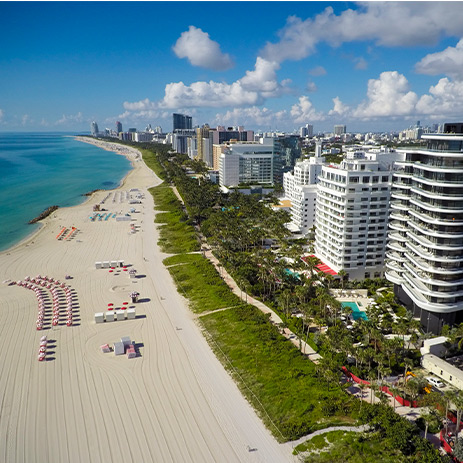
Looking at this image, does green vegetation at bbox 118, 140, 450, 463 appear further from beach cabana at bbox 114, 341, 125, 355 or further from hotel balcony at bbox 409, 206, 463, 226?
hotel balcony at bbox 409, 206, 463, 226

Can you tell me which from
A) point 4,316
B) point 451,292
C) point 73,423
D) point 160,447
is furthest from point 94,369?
point 451,292

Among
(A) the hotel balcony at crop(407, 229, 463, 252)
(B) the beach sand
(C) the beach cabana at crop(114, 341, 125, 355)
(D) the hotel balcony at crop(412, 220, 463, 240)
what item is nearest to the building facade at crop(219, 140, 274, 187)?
(B) the beach sand

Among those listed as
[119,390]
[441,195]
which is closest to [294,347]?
[119,390]

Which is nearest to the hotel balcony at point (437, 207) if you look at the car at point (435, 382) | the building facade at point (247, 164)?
the car at point (435, 382)

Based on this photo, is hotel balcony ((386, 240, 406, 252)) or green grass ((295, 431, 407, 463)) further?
hotel balcony ((386, 240, 406, 252))

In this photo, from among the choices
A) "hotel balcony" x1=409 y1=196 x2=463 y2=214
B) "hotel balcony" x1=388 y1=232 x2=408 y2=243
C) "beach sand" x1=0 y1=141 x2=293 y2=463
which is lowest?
"beach sand" x1=0 y1=141 x2=293 y2=463
